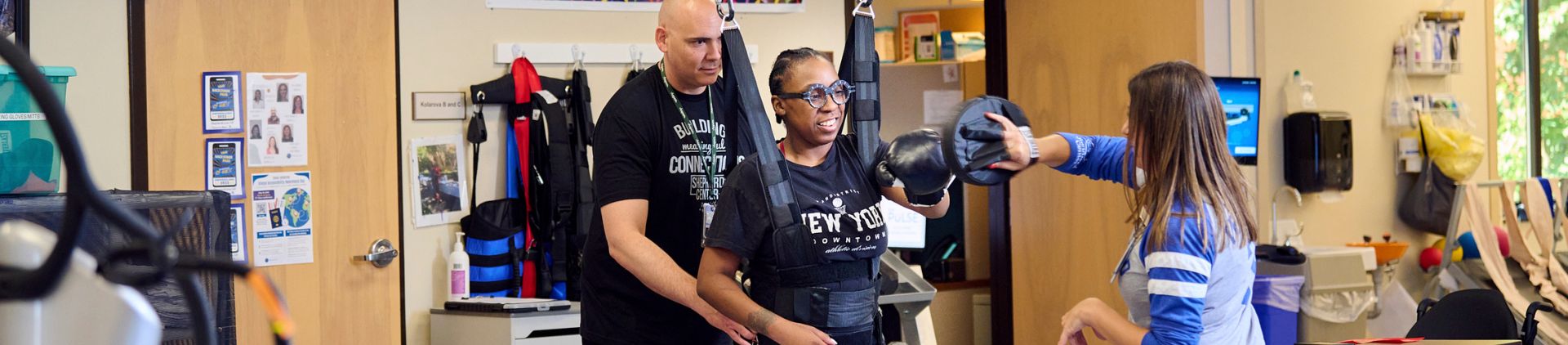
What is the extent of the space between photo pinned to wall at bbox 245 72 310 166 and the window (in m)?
4.92

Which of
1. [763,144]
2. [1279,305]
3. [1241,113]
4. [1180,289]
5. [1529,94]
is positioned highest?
[1529,94]

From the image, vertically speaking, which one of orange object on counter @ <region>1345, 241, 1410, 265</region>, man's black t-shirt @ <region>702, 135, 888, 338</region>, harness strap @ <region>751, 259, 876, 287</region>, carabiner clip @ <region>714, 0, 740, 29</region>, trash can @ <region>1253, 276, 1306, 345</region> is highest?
carabiner clip @ <region>714, 0, 740, 29</region>

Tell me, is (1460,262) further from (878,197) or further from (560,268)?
(878,197)

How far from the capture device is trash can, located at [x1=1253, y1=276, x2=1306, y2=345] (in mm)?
4141

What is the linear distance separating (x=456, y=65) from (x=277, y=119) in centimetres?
59

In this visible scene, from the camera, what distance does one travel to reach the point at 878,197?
2021mm

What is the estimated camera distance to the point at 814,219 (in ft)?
6.30

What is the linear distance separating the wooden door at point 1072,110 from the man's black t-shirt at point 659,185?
8.75 feet

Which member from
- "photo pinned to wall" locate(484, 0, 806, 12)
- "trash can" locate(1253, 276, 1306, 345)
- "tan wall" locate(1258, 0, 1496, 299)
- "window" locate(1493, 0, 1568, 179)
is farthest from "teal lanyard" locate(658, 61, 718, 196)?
"window" locate(1493, 0, 1568, 179)

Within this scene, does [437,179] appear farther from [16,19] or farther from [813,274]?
[813,274]

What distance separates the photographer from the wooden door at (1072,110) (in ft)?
15.1

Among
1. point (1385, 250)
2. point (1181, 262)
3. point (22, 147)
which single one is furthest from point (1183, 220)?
point (1385, 250)

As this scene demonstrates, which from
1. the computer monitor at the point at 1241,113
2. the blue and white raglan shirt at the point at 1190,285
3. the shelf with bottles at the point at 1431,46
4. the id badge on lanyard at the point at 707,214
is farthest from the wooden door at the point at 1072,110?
the id badge on lanyard at the point at 707,214

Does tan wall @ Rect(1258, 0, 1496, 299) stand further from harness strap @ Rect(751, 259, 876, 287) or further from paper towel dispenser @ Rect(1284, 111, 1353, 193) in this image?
harness strap @ Rect(751, 259, 876, 287)
